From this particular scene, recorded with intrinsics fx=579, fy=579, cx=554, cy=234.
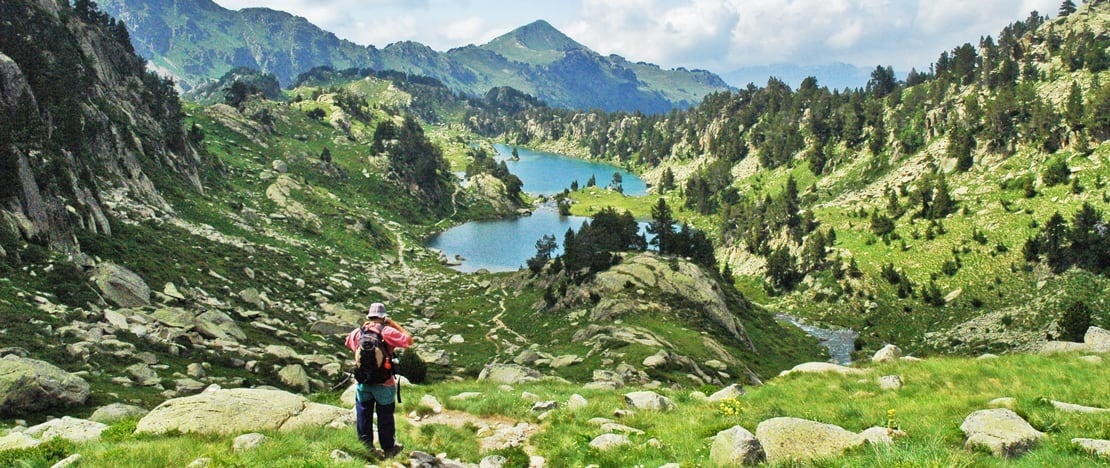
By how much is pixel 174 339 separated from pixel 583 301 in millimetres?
39051

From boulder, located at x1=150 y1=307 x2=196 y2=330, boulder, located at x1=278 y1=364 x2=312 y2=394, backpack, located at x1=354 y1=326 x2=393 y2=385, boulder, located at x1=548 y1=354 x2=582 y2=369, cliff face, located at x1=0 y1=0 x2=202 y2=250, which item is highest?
cliff face, located at x1=0 y1=0 x2=202 y2=250

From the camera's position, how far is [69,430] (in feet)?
45.7

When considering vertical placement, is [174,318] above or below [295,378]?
above

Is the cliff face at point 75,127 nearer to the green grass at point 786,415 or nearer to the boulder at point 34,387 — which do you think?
the boulder at point 34,387

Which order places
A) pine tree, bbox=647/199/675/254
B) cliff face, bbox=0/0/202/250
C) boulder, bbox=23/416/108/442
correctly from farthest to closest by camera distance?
pine tree, bbox=647/199/675/254 < cliff face, bbox=0/0/202/250 < boulder, bbox=23/416/108/442

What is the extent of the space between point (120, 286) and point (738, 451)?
34.6 m

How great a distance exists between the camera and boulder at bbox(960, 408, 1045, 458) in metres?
10.6

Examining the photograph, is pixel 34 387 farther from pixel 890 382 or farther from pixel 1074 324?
pixel 1074 324

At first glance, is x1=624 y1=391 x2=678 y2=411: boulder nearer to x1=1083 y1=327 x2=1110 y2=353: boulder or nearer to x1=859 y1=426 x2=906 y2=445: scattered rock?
x1=859 y1=426 x2=906 y2=445: scattered rock

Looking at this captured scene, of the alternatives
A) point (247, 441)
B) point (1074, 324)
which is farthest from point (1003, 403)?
point (1074, 324)

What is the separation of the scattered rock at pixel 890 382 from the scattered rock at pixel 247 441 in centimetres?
1769

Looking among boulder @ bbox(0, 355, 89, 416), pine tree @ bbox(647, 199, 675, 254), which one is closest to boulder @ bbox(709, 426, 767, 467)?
boulder @ bbox(0, 355, 89, 416)

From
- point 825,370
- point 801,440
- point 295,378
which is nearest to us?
point 801,440

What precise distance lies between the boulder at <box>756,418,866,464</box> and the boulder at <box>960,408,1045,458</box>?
84.3 inches
